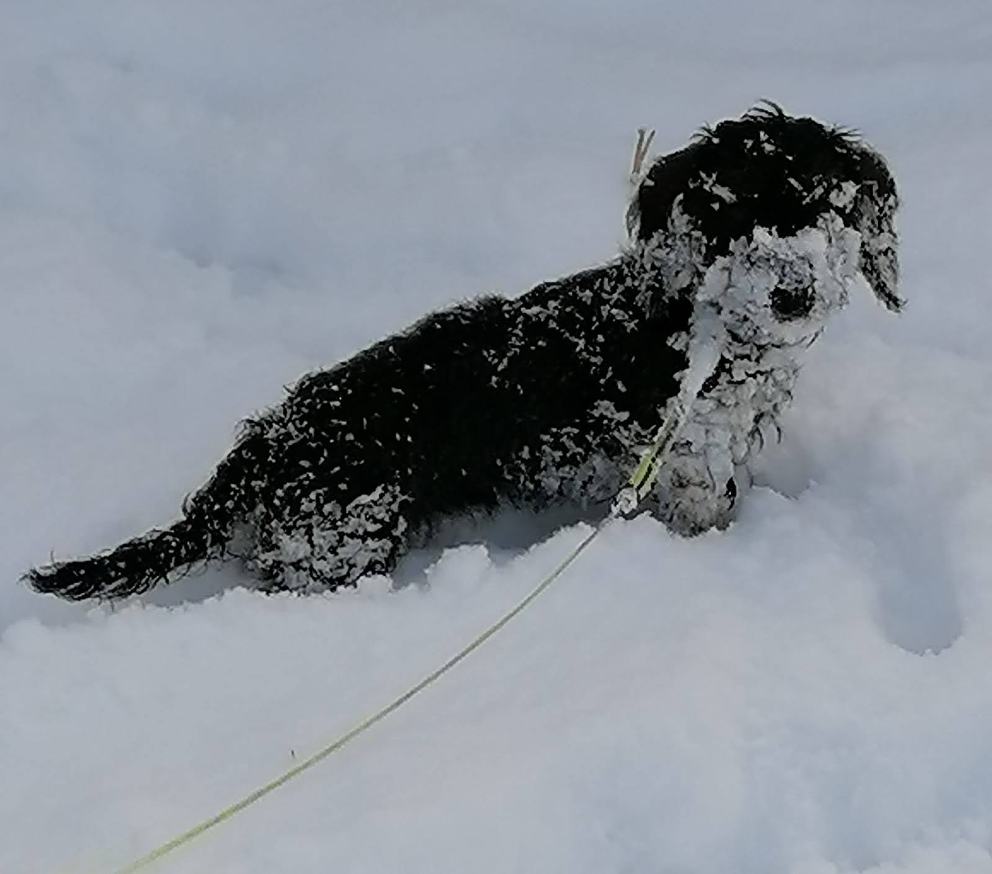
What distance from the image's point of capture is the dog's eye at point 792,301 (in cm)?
283

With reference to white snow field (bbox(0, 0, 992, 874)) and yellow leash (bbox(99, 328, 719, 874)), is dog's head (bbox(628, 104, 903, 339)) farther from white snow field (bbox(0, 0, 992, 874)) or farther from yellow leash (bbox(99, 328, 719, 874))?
white snow field (bbox(0, 0, 992, 874))

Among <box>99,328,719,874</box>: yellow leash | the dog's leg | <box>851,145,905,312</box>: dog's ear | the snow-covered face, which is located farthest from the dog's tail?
<box>851,145,905,312</box>: dog's ear

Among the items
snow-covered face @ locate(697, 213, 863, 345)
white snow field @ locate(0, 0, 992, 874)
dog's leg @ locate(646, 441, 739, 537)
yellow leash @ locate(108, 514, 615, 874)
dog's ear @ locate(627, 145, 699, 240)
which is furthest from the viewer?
dog's leg @ locate(646, 441, 739, 537)

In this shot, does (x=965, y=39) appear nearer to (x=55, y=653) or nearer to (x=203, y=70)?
(x=203, y=70)

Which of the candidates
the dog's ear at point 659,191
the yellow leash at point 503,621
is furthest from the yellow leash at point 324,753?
the dog's ear at point 659,191

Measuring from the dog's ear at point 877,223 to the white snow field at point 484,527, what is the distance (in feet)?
1.34

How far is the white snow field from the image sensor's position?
2.34 metres

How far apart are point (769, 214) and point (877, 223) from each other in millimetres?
411

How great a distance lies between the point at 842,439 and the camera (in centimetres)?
343

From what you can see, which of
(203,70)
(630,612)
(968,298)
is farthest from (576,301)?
(203,70)

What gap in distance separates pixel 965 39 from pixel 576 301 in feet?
12.4

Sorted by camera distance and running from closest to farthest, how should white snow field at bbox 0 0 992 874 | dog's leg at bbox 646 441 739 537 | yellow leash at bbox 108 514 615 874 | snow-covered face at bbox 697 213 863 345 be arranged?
yellow leash at bbox 108 514 615 874, white snow field at bbox 0 0 992 874, snow-covered face at bbox 697 213 863 345, dog's leg at bbox 646 441 739 537

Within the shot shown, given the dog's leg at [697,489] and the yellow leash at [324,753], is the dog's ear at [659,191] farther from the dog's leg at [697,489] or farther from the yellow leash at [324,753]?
the yellow leash at [324,753]

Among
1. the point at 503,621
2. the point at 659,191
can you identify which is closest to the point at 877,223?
the point at 659,191
